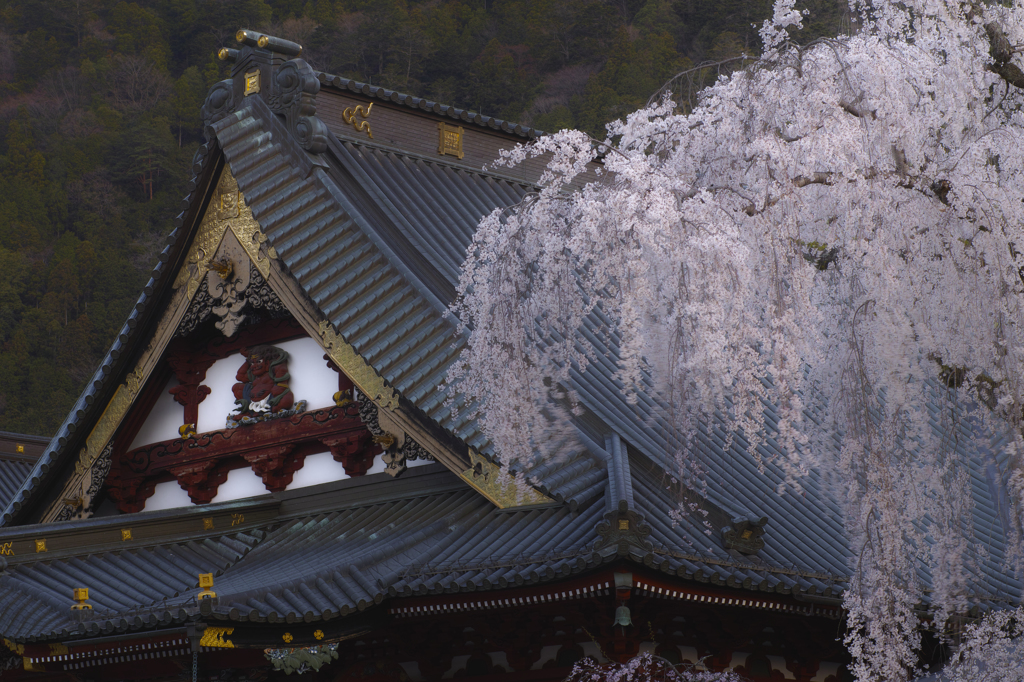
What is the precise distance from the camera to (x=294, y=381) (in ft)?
31.7

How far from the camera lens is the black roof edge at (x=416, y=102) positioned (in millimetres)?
10734

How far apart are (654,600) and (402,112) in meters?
6.35

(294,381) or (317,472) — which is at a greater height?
(294,381)

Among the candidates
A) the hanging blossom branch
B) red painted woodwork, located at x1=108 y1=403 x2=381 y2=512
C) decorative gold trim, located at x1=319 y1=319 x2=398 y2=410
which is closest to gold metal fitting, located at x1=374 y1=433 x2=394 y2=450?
decorative gold trim, located at x1=319 y1=319 x2=398 y2=410

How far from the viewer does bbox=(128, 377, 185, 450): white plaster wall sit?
10.4m

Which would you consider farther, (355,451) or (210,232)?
(210,232)

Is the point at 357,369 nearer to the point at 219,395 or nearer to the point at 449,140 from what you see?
A: the point at 219,395

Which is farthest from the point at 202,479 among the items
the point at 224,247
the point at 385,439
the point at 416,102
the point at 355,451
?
the point at 416,102

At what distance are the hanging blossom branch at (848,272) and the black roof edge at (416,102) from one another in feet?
15.7

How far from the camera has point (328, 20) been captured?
39219mm

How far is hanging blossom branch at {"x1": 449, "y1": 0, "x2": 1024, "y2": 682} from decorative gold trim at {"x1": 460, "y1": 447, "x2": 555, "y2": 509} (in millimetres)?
1433

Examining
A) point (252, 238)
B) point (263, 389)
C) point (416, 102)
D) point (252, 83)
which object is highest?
point (416, 102)

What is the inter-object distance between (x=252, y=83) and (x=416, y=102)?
1911mm

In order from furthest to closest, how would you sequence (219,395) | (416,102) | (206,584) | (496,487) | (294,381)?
1. (416,102)
2. (219,395)
3. (294,381)
4. (496,487)
5. (206,584)
